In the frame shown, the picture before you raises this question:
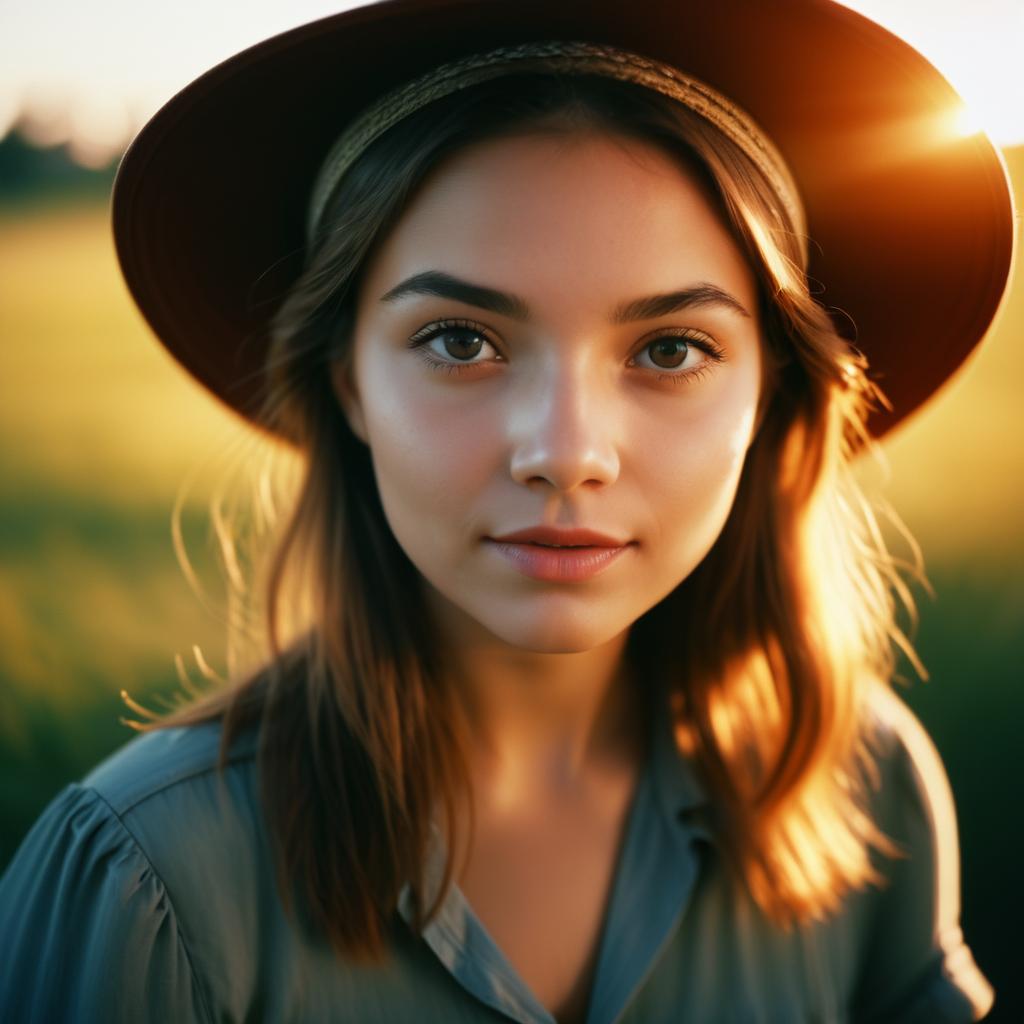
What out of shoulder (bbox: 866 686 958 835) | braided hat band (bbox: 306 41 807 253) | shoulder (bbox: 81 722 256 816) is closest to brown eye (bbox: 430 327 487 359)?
braided hat band (bbox: 306 41 807 253)

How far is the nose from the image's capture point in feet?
3.69

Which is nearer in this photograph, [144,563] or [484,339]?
[484,339]

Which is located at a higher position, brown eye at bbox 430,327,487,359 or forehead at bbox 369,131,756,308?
forehead at bbox 369,131,756,308

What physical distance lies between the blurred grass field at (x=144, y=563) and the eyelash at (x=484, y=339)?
1340mm

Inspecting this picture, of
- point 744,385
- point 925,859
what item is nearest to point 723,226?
point 744,385

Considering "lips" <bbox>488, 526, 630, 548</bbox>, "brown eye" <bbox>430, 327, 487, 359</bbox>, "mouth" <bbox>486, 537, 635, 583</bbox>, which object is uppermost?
"brown eye" <bbox>430, 327, 487, 359</bbox>

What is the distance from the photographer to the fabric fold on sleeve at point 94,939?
4.01ft

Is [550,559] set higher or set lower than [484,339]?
lower

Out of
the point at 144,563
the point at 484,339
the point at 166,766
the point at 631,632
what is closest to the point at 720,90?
the point at 484,339

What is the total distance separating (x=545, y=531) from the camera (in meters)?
1.18

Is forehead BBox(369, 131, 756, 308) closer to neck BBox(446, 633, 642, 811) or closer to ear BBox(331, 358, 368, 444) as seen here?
ear BBox(331, 358, 368, 444)

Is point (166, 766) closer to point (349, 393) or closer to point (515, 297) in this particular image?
point (349, 393)

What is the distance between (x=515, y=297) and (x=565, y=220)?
4.1 inches

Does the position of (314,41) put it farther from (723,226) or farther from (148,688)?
(148,688)
